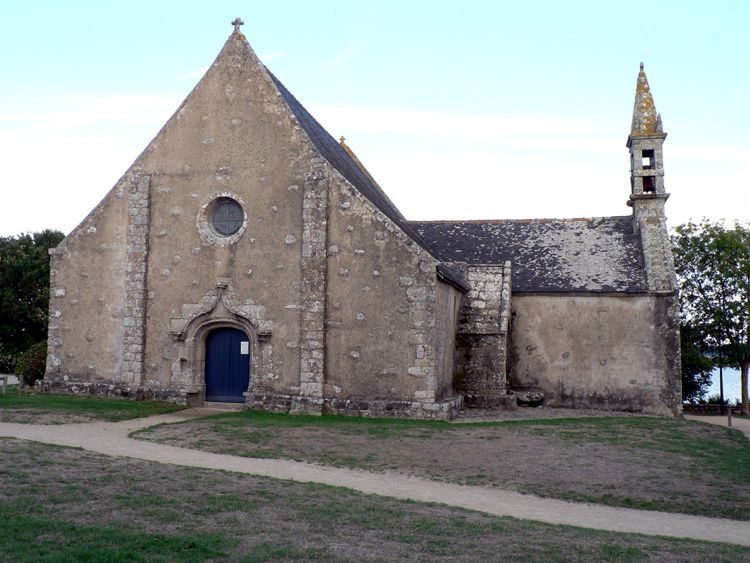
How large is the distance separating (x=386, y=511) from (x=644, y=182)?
22.6 meters

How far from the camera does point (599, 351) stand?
2406 centimetres

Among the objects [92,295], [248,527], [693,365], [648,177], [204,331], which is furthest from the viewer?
[693,365]

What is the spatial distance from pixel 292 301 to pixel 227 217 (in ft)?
10.8

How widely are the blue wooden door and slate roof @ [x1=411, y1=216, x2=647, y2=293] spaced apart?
31.1 ft

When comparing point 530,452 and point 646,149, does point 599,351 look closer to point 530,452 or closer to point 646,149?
point 646,149

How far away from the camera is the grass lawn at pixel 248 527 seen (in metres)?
6.82

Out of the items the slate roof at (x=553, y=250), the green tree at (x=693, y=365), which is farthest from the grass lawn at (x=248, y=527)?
the green tree at (x=693, y=365)

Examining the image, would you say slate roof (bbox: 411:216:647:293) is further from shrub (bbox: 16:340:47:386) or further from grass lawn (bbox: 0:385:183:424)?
shrub (bbox: 16:340:47:386)

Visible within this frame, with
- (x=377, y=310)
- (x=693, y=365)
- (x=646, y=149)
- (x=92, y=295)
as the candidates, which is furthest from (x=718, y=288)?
(x=92, y=295)

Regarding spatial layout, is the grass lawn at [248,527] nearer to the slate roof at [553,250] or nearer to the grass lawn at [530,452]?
the grass lawn at [530,452]

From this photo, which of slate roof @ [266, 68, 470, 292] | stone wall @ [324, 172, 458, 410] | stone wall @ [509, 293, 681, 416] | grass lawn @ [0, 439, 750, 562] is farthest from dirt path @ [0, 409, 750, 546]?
stone wall @ [509, 293, 681, 416]

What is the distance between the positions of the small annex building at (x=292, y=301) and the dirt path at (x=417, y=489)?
222 inches

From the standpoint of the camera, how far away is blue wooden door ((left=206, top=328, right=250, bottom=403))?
2053cm

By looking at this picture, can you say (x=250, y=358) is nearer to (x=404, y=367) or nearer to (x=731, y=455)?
(x=404, y=367)
